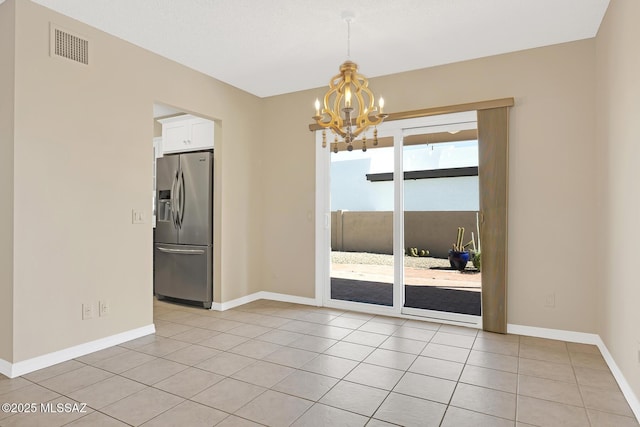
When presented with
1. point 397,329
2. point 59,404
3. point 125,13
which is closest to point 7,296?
point 59,404

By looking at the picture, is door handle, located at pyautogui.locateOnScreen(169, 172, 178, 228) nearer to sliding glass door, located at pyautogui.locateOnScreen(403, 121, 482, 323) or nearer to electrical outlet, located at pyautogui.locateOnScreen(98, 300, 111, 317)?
electrical outlet, located at pyautogui.locateOnScreen(98, 300, 111, 317)

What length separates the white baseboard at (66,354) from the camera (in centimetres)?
258

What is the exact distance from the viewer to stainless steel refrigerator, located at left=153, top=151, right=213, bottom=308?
4.40 meters

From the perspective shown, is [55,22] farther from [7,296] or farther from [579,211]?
[579,211]

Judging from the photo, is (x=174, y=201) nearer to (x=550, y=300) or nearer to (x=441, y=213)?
(x=441, y=213)

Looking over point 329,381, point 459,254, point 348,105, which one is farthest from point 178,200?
point 459,254

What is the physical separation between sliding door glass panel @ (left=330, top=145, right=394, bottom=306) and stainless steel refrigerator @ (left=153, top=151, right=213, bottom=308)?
1.49 meters

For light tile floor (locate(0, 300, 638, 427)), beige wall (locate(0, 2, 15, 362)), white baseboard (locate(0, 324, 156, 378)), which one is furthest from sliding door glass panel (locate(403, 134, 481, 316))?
beige wall (locate(0, 2, 15, 362))

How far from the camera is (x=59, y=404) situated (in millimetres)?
2205

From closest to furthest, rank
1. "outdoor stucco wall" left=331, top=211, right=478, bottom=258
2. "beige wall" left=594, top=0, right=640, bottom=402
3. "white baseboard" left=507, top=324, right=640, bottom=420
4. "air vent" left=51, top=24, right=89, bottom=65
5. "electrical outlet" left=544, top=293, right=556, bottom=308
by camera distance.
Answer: "beige wall" left=594, top=0, right=640, bottom=402
"white baseboard" left=507, top=324, right=640, bottom=420
"air vent" left=51, top=24, right=89, bottom=65
"electrical outlet" left=544, top=293, right=556, bottom=308
"outdoor stucco wall" left=331, top=211, right=478, bottom=258

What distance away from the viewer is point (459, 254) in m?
4.21

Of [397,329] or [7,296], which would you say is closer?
[7,296]

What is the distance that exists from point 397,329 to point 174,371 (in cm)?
204

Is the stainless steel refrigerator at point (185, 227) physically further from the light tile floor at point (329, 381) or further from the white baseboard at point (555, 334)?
the white baseboard at point (555, 334)
